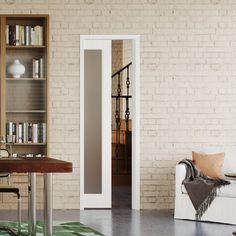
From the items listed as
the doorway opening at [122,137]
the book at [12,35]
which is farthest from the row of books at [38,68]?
the doorway opening at [122,137]

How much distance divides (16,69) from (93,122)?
3.92ft

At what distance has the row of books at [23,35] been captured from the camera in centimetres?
852

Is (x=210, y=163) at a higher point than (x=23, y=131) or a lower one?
lower

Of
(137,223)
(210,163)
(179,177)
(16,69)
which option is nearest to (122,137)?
(16,69)

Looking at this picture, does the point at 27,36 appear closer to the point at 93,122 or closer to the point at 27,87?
the point at 27,87

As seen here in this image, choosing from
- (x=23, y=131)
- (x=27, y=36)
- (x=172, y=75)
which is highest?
(x=27, y=36)

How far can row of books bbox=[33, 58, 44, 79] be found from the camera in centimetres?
857

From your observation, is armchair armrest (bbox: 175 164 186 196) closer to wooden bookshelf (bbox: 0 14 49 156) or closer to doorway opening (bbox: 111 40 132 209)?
wooden bookshelf (bbox: 0 14 49 156)

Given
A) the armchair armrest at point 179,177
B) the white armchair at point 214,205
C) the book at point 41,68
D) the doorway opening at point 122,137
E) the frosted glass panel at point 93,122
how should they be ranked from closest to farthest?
the white armchair at point 214,205
the armchair armrest at point 179,177
the book at point 41,68
the frosted glass panel at point 93,122
the doorway opening at point 122,137

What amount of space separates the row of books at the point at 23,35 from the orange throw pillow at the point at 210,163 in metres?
2.40

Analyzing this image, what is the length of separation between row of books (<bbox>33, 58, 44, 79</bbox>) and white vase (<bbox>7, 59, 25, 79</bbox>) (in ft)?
0.49

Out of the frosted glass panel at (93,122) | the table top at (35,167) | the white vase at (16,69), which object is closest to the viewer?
the table top at (35,167)

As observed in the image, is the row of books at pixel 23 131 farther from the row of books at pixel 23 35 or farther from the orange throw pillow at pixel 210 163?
the orange throw pillow at pixel 210 163

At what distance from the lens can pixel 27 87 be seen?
867 centimetres
